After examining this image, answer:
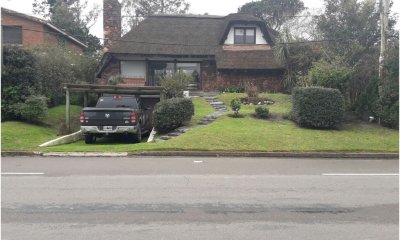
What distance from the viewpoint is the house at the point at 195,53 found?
2900 centimetres

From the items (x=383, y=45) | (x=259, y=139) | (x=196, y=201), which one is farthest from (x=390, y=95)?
(x=196, y=201)

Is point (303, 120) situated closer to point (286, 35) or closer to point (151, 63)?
point (286, 35)

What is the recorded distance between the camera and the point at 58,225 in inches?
215

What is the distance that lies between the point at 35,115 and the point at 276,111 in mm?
11098

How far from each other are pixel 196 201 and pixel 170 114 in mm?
10553

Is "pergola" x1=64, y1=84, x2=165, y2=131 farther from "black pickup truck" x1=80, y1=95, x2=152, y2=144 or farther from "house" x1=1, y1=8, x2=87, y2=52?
"house" x1=1, y1=8, x2=87, y2=52

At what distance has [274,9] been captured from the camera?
55812 mm

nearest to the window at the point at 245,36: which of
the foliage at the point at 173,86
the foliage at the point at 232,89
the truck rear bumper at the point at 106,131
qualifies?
the foliage at the point at 232,89

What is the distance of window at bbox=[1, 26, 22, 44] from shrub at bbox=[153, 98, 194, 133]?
1892cm

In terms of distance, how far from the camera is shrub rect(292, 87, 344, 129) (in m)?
17.5

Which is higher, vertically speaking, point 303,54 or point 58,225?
point 303,54

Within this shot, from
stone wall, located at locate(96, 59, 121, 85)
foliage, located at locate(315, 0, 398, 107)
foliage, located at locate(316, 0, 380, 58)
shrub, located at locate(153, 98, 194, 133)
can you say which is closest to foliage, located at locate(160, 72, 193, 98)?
shrub, located at locate(153, 98, 194, 133)

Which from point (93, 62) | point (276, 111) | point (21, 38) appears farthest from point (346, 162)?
point (21, 38)

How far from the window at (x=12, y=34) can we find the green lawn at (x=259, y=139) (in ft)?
53.1
